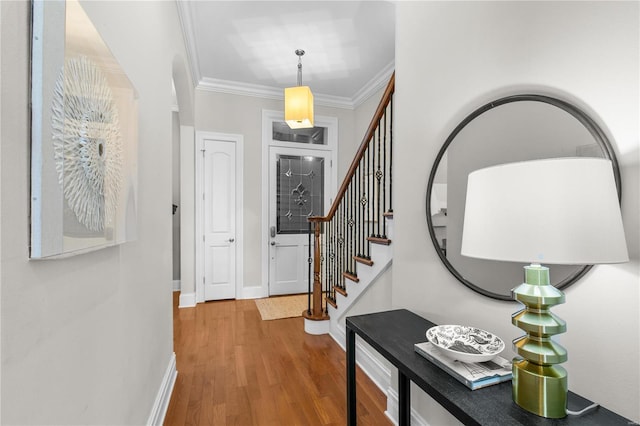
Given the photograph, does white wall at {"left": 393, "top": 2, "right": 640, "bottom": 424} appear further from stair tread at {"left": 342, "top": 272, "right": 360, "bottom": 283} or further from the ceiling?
the ceiling

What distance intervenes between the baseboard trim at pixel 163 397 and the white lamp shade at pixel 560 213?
6.27 feet

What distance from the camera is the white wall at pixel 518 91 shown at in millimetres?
896

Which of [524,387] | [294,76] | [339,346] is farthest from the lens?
[294,76]

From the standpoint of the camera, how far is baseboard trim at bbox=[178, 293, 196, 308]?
13.3 ft

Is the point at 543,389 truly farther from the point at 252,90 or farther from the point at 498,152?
the point at 252,90

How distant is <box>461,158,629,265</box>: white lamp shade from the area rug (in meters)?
3.21

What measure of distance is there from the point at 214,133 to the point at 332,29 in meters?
2.10

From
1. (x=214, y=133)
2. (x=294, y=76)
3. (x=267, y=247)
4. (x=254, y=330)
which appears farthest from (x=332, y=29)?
(x=254, y=330)

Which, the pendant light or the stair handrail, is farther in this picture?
the pendant light

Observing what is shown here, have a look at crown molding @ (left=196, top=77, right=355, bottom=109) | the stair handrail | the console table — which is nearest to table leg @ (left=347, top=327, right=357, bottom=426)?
the console table

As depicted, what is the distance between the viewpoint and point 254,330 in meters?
3.26

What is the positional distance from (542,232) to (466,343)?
579 mm

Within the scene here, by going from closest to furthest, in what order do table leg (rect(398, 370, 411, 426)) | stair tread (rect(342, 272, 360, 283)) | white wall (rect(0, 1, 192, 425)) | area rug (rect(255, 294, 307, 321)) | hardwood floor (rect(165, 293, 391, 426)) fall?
white wall (rect(0, 1, 192, 425))
table leg (rect(398, 370, 411, 426))
hardwood floor (rect(165, 293, 391, 426))
stair tread (rect(342, 272, 360, 283))
area rug (rect(255, 294, 307, 321))

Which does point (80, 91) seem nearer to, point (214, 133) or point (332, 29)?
point (332, 29)
